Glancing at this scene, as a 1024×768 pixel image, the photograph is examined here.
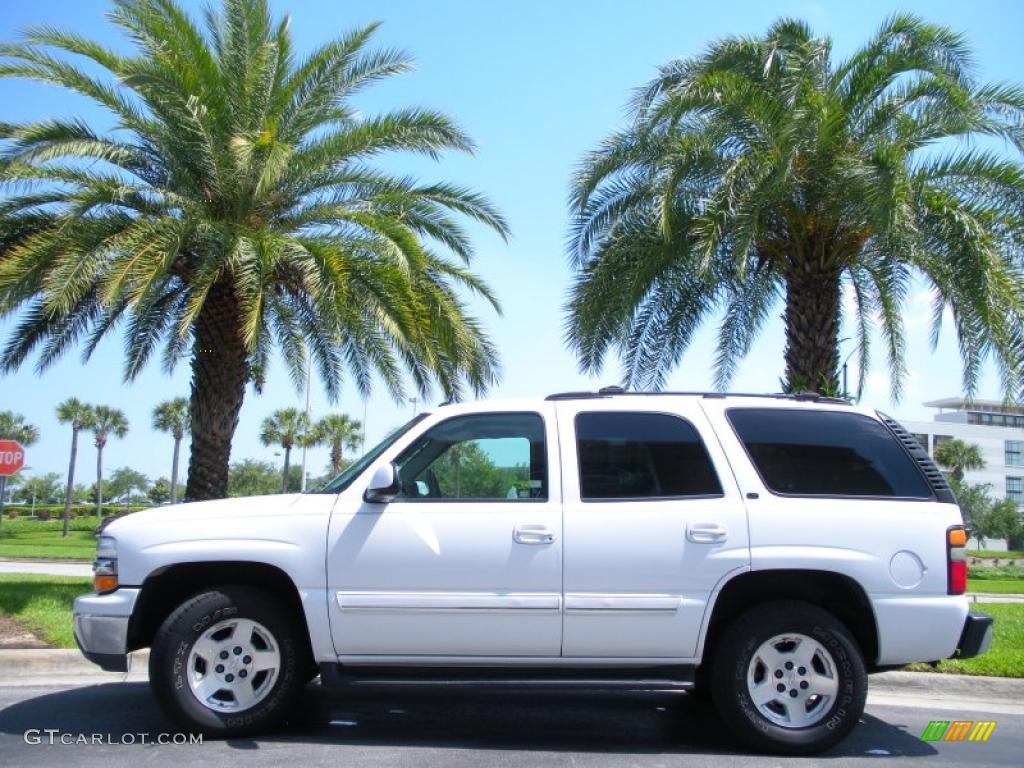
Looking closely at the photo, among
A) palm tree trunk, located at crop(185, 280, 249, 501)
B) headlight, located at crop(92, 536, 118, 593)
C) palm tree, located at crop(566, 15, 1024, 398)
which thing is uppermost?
palm tree, located at crop(566, 15, 1024, 398)

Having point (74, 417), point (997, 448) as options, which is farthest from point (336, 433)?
point (997, 448)

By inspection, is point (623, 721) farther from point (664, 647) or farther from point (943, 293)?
point (943, 293)

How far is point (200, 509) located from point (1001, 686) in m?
6.21

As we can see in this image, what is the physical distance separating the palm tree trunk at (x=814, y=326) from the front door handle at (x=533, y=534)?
8.10 m

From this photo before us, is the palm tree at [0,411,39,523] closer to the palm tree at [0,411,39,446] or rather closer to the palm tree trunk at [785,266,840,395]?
the palm tree at [0,411,39,446]

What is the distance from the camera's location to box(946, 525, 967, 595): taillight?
557cm

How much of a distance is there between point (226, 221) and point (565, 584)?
839 cm

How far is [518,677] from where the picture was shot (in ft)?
18.1

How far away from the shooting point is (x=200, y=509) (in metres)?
5.79

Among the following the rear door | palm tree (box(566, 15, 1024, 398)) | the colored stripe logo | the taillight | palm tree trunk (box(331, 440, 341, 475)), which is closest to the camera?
the rear door

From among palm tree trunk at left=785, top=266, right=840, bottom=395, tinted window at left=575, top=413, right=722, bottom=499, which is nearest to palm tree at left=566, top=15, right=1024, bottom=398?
palm tree trunk at left=785, top=266, right=840, bottom=395

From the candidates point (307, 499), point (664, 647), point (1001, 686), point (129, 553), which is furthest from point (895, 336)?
point (129, 553)

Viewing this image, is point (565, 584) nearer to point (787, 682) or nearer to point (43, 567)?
point (787, 682)

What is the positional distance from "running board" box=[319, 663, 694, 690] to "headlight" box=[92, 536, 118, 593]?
1367 millimetres
